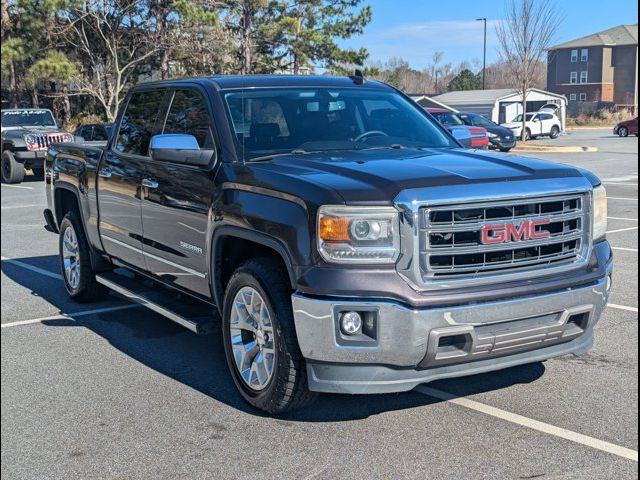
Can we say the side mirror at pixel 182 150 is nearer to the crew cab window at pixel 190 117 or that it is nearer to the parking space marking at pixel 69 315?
the crew cab window at pixel 190 117

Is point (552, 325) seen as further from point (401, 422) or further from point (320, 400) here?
point (320, 400)

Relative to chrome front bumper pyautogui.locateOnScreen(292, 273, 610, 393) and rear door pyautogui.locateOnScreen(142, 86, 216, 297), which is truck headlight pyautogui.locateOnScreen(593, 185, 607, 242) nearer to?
chrome front bumper pyautogui.locateOnScreen(292, 273, 610, 393)

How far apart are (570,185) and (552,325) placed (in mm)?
787

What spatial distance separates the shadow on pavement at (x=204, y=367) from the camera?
4.62m

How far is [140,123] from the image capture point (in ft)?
21.0

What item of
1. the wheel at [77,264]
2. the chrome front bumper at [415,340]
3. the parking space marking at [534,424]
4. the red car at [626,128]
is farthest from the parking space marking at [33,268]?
the red car at [626,128]

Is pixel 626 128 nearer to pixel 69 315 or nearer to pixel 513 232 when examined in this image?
pixel 69 315

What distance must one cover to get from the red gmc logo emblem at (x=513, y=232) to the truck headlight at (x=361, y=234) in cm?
49

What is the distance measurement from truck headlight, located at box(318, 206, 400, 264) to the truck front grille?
15 cm

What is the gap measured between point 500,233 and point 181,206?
7.21 feet

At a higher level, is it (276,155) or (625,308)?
(276,155)

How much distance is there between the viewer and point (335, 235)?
157 inches

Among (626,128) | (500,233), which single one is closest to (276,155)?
(500,233)

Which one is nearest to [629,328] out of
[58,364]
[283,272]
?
[283,272]
